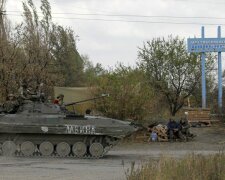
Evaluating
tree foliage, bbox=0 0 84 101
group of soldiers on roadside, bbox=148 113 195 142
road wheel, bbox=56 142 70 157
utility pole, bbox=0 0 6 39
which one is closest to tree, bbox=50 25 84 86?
tree foliage, bbox=0 0 84 101

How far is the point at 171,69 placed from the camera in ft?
131

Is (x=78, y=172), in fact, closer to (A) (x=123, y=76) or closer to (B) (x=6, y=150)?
(B) (x=6, y=150)

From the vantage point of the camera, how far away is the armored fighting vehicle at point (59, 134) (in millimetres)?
23578

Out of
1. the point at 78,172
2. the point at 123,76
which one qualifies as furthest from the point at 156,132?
the point at 78,172

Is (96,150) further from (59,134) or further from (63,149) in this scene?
(59,134)

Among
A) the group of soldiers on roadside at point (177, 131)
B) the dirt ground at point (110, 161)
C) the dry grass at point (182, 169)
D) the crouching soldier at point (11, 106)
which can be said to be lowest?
the dirt ground at point (110, 161)

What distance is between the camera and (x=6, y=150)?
24031 millimetres

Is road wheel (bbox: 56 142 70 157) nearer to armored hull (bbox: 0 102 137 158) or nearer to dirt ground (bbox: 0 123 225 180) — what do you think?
armored hull (bbox: 0 102 137 158)

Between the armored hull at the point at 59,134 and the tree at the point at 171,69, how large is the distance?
16307 millimetres

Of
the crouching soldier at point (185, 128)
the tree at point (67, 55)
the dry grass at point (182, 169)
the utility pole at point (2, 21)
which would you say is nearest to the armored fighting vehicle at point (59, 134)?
the crouching soldier at point (185, 128)

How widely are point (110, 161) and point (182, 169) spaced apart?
11859mm

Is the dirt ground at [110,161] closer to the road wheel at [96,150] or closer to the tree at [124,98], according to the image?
the road wheel at [96,150]

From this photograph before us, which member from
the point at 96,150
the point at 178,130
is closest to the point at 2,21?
the point at 178,130

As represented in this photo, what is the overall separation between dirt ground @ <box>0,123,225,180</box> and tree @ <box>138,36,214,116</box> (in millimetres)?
6934
